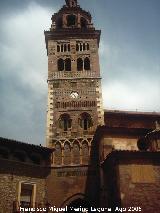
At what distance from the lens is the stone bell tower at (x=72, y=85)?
2653cm

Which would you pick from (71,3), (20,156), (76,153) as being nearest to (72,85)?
(76,153)

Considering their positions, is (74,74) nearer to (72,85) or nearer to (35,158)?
(72,85)

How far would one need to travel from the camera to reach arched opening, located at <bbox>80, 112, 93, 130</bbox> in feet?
90.5

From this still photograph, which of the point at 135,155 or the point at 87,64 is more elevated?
the point at 87,64

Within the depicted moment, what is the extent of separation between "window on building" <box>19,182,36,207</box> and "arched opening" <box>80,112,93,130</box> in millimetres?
7181

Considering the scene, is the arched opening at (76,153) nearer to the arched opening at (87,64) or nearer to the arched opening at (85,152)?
the arched opening at (85,152)

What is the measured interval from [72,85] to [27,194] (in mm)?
11086

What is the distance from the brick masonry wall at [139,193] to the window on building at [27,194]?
21.6 ft

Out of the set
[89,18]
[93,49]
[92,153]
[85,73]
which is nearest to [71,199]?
[92,153]

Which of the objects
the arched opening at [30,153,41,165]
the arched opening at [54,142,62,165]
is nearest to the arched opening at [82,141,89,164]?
the arched opening at [54,142,62,165]

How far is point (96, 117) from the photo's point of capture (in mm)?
27828

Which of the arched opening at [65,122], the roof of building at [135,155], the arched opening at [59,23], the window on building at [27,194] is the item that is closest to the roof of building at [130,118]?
the arched opening at [65,122]

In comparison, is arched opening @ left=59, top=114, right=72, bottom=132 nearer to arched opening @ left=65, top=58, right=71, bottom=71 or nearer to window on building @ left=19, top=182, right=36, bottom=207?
arched opening @ left=65, top=58, right=71, bottom=71

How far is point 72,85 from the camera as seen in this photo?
2964 cm
